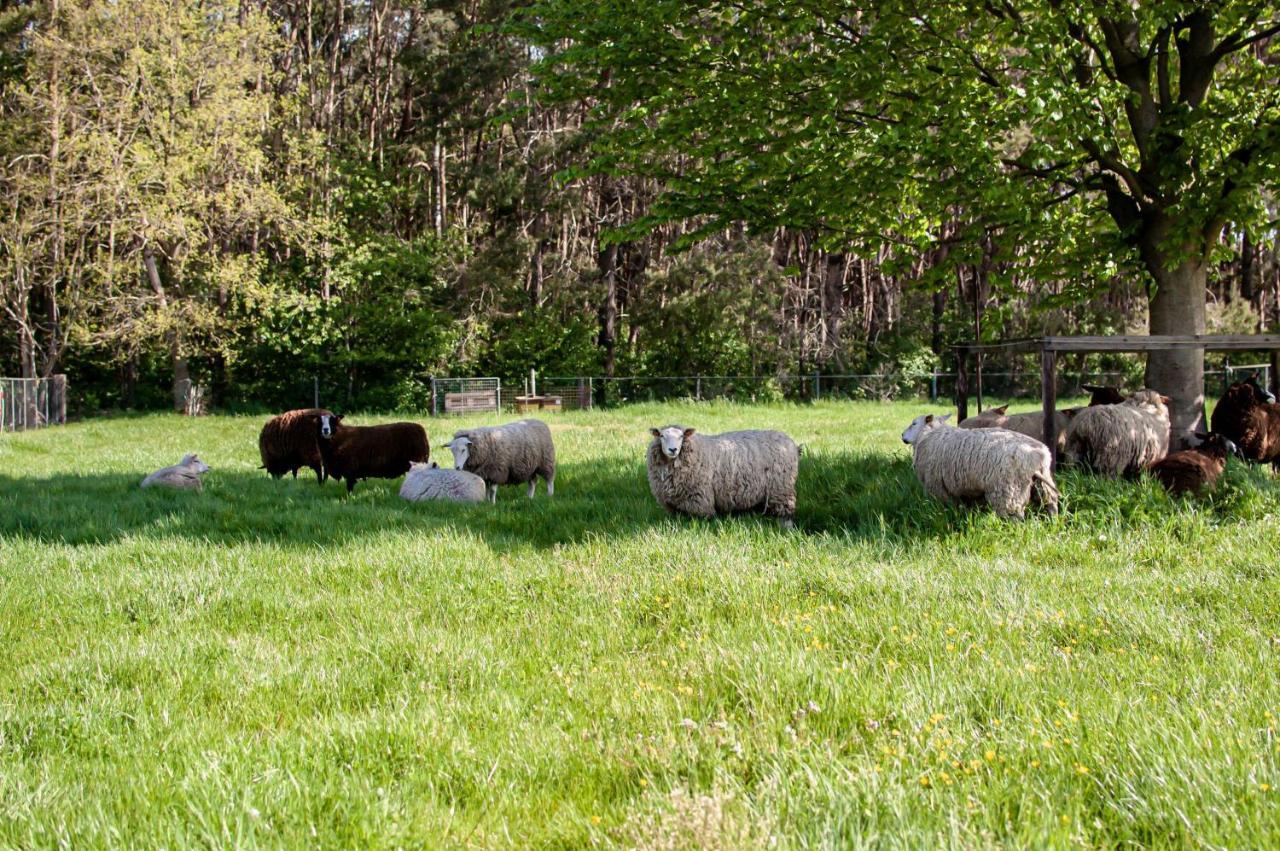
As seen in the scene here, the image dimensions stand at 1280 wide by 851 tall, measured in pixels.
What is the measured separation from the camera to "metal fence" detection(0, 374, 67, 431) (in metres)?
24.0

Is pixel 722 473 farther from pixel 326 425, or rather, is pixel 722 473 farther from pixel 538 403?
pixel 538 403

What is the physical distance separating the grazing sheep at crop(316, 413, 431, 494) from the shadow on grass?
0.36 m

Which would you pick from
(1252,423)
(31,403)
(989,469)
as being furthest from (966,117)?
(31,403)

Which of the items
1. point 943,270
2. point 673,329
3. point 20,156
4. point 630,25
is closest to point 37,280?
point 20,156

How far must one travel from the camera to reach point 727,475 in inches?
340

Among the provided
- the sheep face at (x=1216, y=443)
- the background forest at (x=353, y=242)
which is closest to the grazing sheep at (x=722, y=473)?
the sheep face at (x=1216, y=443)

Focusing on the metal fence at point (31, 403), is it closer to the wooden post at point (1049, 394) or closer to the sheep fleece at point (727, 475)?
the sheep fleece at point (727, 475)

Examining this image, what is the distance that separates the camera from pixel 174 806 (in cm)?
306

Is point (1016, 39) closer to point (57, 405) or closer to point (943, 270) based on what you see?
point (943, 270)

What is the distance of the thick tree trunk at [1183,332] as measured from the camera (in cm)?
1050

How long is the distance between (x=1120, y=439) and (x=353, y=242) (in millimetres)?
28599

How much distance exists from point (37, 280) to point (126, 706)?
28756mm

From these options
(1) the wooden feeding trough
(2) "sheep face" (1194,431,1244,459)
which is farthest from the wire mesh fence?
(2) "sheep face" (1194,431,1244,459)

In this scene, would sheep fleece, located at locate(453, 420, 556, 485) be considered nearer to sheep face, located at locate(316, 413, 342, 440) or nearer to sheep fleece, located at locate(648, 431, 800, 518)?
sheep face, located at locate(316, 413, 342, 440)
